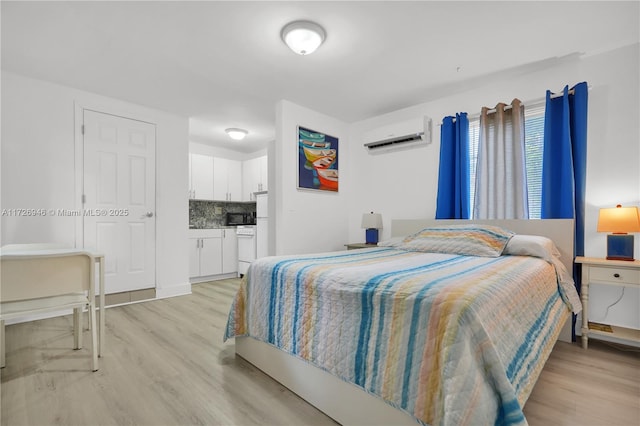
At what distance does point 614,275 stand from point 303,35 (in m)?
2.87

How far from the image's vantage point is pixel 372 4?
2010 mm

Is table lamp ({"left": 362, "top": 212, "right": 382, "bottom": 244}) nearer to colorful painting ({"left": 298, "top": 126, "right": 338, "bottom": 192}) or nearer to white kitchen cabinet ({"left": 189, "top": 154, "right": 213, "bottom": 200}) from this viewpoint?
colorful painting ({"left": 298, "top": 126, "right": 338, "bottom": 192})

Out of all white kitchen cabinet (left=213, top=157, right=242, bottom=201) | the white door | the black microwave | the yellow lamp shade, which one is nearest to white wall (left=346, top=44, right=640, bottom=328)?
the yellow lamp shade

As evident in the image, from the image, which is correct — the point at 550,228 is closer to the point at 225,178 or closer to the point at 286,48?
the point at 286,48

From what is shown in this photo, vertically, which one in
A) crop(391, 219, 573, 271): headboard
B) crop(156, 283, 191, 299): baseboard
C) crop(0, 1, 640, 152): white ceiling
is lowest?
crop(156, 283, 191, 299): baseboard

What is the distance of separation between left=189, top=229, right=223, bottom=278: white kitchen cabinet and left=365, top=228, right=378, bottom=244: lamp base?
263cm

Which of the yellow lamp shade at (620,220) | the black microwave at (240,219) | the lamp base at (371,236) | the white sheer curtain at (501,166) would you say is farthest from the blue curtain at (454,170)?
the black microwave at (240,219)

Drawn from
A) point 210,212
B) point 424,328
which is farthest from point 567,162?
point 210,212

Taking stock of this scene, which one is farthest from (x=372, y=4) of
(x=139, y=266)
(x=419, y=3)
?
(x=139, y=266)

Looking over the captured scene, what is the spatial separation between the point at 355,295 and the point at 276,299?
0.62 meters

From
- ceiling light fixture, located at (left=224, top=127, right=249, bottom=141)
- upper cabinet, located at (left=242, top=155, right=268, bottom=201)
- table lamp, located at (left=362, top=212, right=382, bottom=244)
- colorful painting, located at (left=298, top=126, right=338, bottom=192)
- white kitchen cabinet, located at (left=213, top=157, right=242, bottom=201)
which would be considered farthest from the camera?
white kitchen cabinet, located at (left=213, top=157, right=242, bottom=201)

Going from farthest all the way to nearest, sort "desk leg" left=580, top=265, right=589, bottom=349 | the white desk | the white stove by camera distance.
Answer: the white stove → "desk leg" left=580, top=265, right=589, bottom=349 → the white desk

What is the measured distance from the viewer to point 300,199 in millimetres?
3738

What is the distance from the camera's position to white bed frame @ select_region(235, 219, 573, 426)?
126 cm
